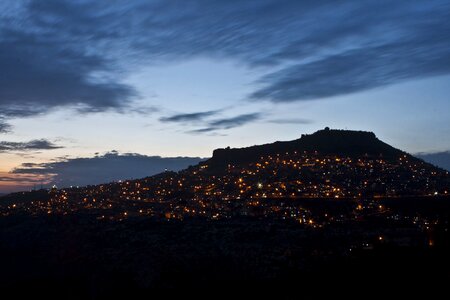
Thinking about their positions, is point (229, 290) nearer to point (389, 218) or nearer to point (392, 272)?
point (392, 272)

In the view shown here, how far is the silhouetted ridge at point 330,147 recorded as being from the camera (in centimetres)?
14288

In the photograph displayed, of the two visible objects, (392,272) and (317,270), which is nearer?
(392,272)

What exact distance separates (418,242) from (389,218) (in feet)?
72.4

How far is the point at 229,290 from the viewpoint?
162ft

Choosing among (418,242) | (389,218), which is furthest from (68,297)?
(389,218)

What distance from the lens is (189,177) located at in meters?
146

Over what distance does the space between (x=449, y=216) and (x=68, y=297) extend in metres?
55.8

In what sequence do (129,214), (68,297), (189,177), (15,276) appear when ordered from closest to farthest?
(68,297), (15,276), (129,214), (189,177)

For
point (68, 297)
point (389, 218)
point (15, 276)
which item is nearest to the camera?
point (68, 297)

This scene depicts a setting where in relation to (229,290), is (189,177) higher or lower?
higher

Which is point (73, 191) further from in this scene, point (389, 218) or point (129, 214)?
point (389, 218)

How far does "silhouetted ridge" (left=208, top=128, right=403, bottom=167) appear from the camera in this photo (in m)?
143

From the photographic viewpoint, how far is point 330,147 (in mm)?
145625

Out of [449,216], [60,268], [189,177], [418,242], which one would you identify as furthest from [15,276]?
[189,177]
